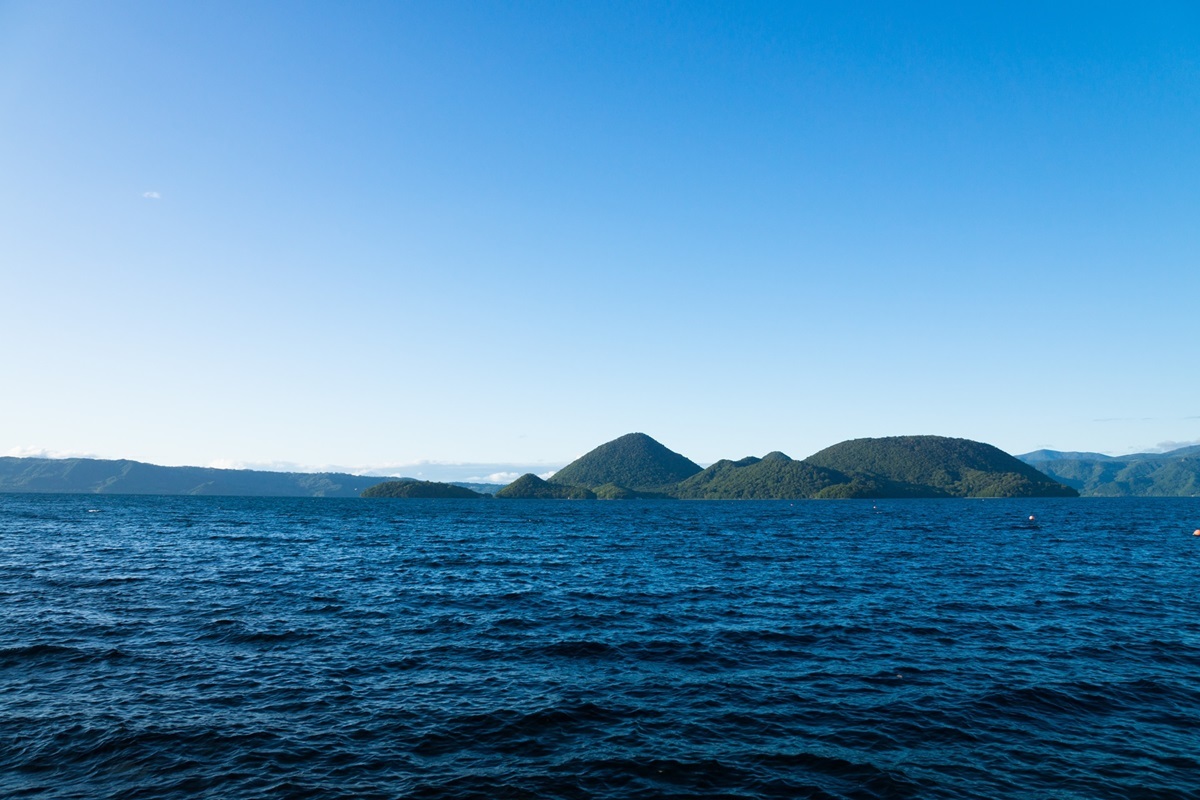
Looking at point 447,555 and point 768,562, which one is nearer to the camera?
point 768,562

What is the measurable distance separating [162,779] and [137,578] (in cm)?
4382

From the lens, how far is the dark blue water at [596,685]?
19.7m

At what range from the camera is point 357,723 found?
23328mm

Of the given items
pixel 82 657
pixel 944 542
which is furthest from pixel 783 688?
pixel 944 542

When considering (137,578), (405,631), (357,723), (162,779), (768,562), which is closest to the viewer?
(162,779)

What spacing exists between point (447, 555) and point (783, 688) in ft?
183

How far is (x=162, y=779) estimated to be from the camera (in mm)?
19141

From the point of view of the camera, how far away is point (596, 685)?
27.8m

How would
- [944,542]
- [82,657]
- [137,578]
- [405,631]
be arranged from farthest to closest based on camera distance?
1. [944,542]
2. [137,578]
3. [405,631]
4. [82,657]

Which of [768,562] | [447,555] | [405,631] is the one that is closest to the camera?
[405,631]

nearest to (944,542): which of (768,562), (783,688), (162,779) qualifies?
(768,562)

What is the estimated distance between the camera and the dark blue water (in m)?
19.7

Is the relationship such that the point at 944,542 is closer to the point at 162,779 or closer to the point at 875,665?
the point at 875,665

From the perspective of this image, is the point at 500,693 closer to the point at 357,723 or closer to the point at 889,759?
the point at 357,723
